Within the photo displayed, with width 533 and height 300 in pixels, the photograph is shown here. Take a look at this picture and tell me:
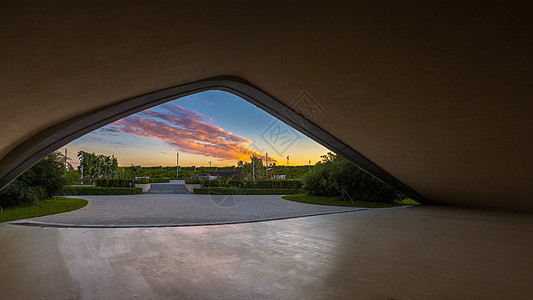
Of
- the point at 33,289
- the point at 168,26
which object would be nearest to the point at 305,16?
the point at 168,26

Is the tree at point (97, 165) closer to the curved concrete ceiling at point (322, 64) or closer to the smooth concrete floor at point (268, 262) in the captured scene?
the smooth concrete floor at point (268, 262)

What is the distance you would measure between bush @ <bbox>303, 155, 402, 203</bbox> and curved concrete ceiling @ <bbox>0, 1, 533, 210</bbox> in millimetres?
5258

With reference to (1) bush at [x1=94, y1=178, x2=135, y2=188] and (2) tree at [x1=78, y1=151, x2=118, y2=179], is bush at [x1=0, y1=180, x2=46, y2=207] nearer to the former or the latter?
(1) bush at [x1=94, y1=178, x2=135, y2=188]

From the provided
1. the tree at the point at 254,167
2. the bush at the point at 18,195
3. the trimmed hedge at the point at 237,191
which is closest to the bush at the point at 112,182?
the trimmed hedge at the point at 237,191

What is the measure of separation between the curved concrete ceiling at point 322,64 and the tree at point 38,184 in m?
5.42

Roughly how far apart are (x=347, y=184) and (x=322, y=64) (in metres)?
10.1

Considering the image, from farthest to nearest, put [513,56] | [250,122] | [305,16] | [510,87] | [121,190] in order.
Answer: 1. [250,122]
2. [121,190]
3. [510,87]
4. [513,56]
5. [305,16]

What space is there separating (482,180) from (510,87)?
15.3ft

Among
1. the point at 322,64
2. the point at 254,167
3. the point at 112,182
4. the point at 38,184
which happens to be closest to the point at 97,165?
the point at 112,182

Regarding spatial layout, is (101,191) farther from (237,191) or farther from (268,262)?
(268,262)

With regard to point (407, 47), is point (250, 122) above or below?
above

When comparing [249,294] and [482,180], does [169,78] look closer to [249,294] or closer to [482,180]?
[249,294]

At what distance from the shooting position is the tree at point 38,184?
33.8ft

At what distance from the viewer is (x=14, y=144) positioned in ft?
20.4
